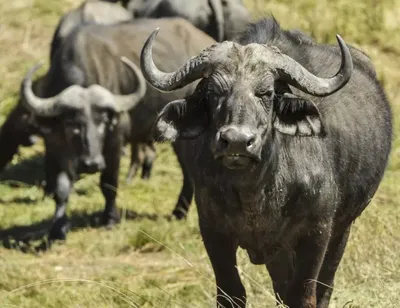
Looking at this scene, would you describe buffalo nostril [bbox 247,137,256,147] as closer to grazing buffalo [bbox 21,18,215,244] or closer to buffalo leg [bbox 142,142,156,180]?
grazing buffalo [bbox 21,18,215,244]

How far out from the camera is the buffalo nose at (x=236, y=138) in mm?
4914

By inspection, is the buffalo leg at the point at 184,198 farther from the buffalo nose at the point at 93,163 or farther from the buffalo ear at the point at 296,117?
the buffalo ear at the point at 296,117

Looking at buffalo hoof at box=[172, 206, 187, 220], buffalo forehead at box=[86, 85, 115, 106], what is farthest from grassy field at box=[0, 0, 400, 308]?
buffalo forehead at box=[86, 85, 115, 106]

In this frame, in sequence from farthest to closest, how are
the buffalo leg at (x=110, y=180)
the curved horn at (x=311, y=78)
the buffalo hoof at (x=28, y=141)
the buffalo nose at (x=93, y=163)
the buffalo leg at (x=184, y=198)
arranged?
the buffalo hoof at (x=28, y=141) < the buffalo leg at (x=110, y=180) < the buffalo leg at (x=184, y=198) < the buffalo nose at (x=93, y=163) < the curved horn at (x=311, y=78)

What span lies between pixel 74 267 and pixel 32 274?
77 centimetres

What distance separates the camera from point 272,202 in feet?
18.1

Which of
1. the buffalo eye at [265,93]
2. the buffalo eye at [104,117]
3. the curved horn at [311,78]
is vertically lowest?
the buffalo eye at [104,117]

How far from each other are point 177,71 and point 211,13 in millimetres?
7914

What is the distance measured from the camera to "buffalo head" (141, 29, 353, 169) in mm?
5191

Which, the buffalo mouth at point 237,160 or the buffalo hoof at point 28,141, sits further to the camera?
the buffalo hoof at point 28,141

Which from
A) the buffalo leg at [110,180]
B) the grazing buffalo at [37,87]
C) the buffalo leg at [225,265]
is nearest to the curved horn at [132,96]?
the buffalo leg at [110,180]

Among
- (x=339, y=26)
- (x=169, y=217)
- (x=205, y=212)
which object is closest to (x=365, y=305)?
(x=205, y=212)

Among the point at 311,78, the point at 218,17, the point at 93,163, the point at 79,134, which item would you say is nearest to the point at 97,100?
the point at 79,134

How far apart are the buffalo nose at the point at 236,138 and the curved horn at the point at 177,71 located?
502 mm
